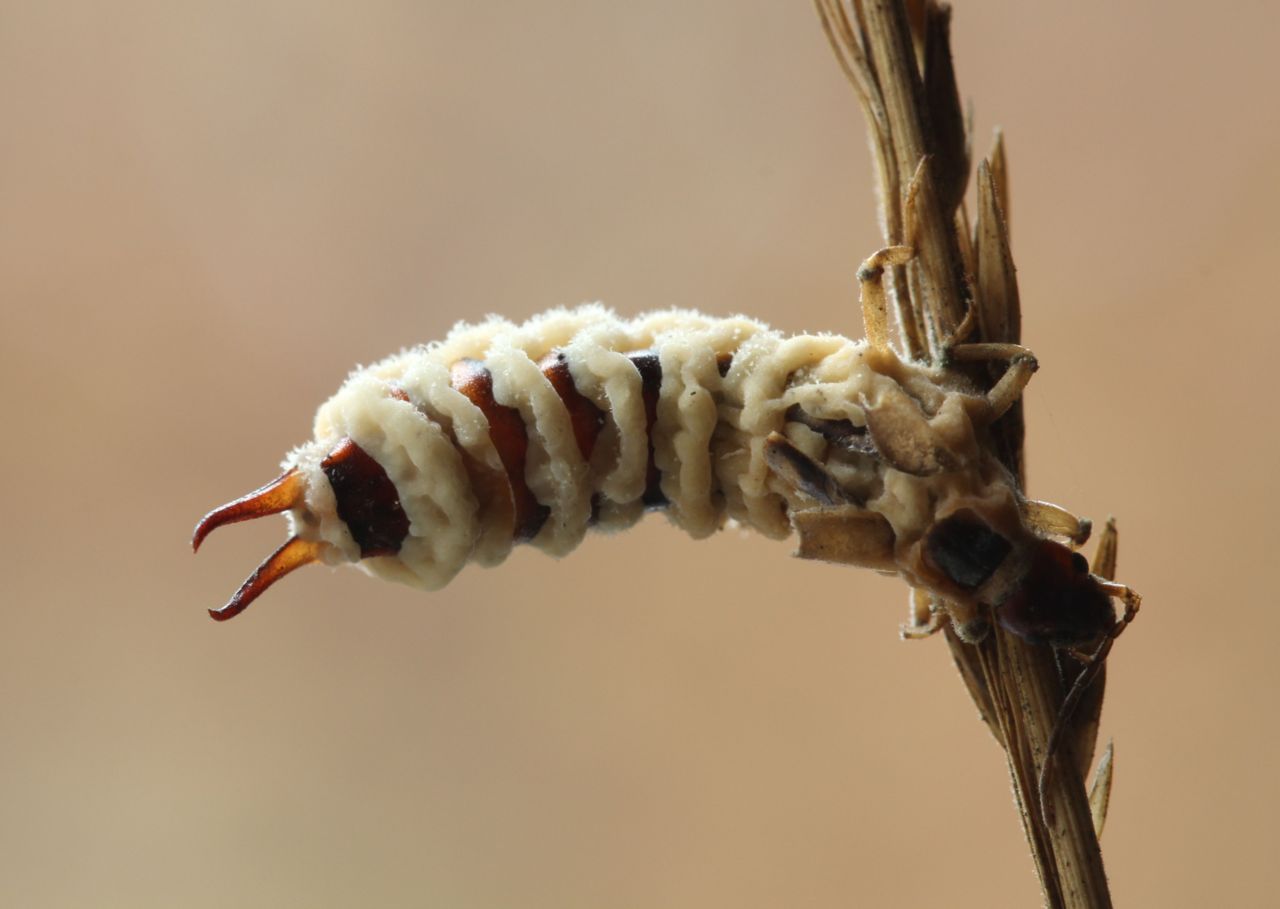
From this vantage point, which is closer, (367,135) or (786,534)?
(786,534)

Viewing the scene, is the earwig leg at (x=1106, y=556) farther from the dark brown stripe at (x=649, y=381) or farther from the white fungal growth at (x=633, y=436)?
the dark brown stripe at (x=649, y=381)

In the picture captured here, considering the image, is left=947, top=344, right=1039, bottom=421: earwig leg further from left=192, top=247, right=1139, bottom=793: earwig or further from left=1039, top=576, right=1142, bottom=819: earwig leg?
left=1039, top=576, right=1142, bottom=819: earwig leg

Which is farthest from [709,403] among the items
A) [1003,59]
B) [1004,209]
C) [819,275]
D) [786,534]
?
[1003,59]

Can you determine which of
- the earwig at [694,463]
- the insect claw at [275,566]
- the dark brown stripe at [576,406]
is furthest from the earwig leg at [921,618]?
the insect claw at [275,566]

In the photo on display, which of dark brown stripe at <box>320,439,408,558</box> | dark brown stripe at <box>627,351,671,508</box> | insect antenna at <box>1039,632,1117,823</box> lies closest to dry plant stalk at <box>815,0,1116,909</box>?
insect antenna at <box>1039,632,1117,823</box>

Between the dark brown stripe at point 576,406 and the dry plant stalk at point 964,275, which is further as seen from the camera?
the dark brown stripe at point 576,406

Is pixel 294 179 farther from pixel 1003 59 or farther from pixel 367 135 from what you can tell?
pixel 1003 59

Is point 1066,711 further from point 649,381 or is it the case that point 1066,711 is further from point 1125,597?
point 649,381
